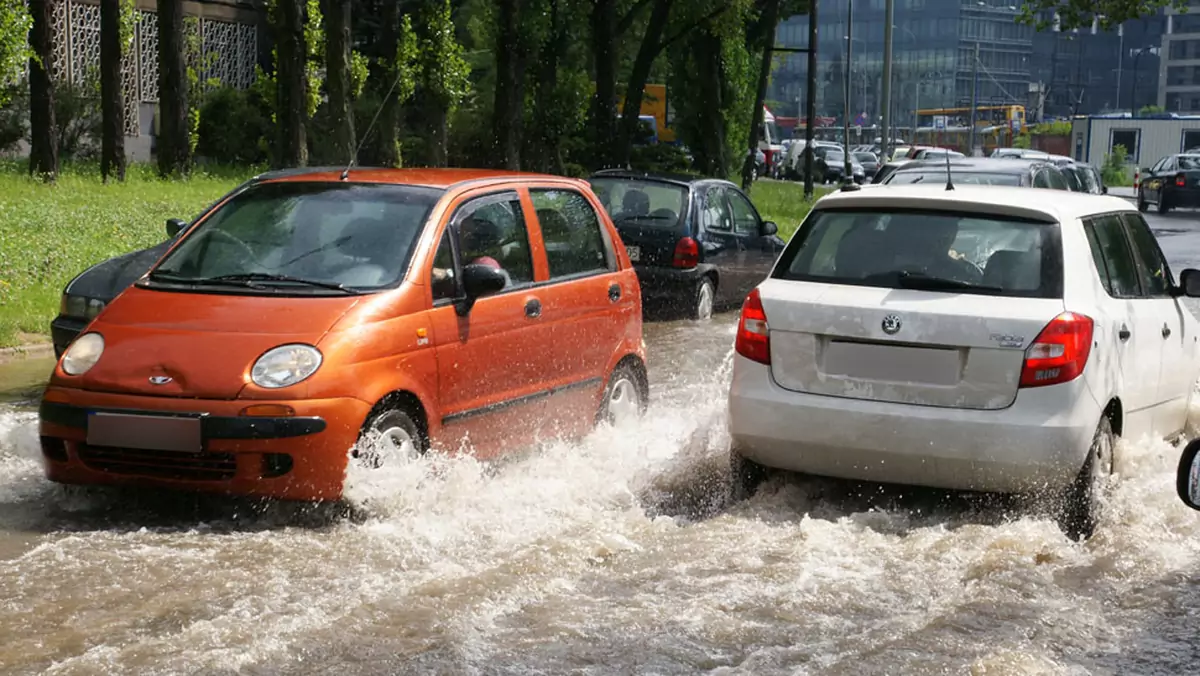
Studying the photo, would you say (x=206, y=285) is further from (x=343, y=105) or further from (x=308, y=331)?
(x=343, y=105)

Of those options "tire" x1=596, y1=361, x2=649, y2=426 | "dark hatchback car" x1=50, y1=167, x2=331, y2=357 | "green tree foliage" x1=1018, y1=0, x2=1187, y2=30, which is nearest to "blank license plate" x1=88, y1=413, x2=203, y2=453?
"tire" x1=596, y1=361, x2=649, y2=426

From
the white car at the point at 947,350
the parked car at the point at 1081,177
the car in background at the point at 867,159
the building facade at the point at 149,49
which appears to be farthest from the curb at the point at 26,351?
the car in background at the point at 867,159

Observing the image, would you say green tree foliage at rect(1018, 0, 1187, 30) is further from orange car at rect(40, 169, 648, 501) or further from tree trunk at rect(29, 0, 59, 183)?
orange car at rect(40, 169, 648, 501)

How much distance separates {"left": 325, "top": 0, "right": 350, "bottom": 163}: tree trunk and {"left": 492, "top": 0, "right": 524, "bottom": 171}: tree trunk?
6.46m

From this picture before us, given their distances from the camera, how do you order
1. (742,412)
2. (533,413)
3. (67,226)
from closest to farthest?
(742,412), (533,413), (67,226)

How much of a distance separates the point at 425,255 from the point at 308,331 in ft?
2.93

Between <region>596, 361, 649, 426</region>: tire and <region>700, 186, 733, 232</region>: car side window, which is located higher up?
<region>700, 186, 733, 232</region>: car side window

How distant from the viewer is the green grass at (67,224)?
14.4 meters

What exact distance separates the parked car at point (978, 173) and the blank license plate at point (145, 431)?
10.1 meters

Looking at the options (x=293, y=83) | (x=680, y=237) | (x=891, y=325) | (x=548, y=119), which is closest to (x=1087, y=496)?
(x=891, y=325)

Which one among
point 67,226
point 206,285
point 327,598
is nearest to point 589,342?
point 206,285

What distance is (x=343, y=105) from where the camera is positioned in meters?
21.8

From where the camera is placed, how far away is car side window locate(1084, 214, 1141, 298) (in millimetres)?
7812

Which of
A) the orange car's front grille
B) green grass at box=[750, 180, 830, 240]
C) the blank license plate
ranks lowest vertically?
green grass at box=[750, 180, 830, 240]
